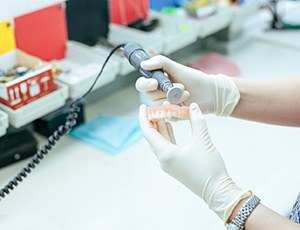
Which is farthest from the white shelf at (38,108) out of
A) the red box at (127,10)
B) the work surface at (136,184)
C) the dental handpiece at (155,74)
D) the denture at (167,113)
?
the red box at (127,10)

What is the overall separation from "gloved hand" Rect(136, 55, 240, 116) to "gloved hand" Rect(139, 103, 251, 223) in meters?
0.21

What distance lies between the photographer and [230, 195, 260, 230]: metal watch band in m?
0.92

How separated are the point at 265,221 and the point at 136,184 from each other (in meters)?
0.48

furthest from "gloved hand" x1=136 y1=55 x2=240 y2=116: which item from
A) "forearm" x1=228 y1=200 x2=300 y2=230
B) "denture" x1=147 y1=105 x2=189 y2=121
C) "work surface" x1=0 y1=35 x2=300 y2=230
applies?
"forearm" x1=228 y1=200 x2=300 y2=230

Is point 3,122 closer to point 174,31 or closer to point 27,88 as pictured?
point 27,88

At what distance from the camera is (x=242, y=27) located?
2.21m

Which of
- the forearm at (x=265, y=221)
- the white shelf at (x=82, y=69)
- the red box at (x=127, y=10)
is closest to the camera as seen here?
the forearm at (x=265, y=221)

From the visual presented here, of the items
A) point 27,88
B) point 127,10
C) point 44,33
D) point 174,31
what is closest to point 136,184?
point 27,88

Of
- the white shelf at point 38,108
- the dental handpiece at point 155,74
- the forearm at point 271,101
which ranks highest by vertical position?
the dental handpiece at point 155,74

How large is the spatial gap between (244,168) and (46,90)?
604 millimetres

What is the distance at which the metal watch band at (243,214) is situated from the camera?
92 cm

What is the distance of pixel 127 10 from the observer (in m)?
1.92

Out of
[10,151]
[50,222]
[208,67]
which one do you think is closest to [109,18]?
[208,67]

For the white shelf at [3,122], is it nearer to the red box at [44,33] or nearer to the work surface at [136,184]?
the work surface at [136,184]
